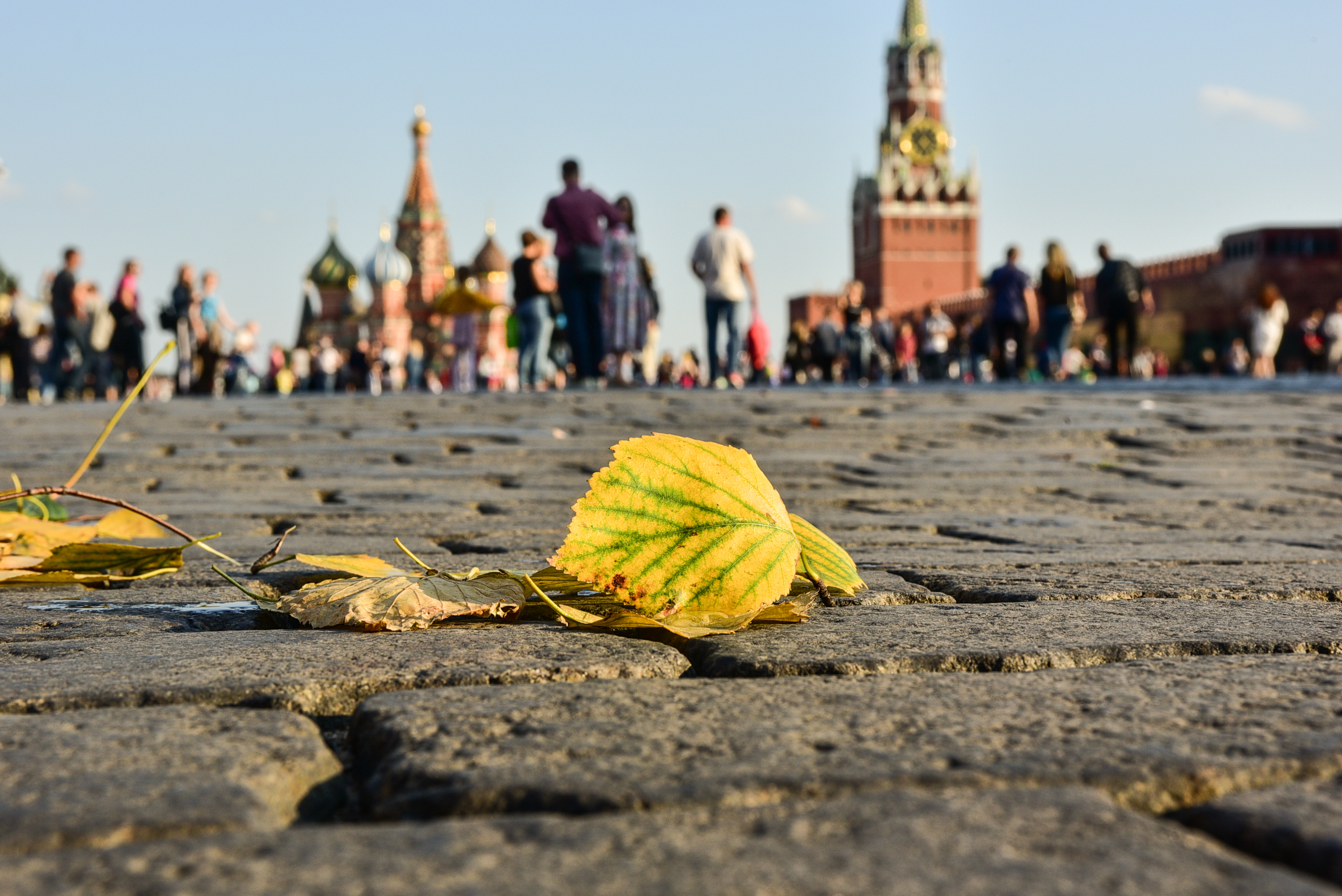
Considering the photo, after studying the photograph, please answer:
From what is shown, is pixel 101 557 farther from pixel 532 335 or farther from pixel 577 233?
pixel 532 335

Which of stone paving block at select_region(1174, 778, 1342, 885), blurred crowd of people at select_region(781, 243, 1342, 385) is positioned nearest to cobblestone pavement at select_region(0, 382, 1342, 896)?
stone paving block at select_region(1174, 778, 1342, 885)

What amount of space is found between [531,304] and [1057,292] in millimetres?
4911

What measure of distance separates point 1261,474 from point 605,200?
5338 mm

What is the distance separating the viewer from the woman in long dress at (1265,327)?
49.3 feet

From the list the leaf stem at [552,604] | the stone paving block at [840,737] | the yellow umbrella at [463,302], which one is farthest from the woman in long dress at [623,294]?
the stone paving block at [840,737]

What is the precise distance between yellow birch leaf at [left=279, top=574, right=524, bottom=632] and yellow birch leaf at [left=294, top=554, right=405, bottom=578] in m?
0.03

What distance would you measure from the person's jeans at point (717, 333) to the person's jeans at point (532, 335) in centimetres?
115

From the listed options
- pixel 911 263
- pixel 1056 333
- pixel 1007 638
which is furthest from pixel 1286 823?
pixel 911 263

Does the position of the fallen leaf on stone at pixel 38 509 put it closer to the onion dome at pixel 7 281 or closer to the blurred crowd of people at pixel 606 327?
the blurred crowd of people at pixel 606 327

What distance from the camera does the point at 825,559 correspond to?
5.14 ft

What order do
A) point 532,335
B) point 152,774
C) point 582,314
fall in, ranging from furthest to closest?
point 532,335 < point 582,314 < point 152,774

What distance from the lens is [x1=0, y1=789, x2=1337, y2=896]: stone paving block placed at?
70 centimetres

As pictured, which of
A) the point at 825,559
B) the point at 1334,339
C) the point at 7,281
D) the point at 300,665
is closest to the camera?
the point at 300,665

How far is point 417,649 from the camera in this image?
141 cm
